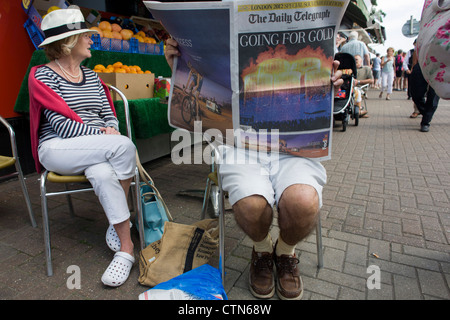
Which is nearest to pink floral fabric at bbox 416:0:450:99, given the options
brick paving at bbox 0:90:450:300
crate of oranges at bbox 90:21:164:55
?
brick paving at bbox 0:90:450:300

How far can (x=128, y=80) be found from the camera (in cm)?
290

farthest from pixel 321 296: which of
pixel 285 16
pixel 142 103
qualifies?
pixel 142 103

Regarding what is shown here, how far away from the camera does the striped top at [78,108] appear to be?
6.06 feet

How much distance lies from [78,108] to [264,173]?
1279mm

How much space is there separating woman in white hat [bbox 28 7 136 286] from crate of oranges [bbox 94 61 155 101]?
740mm

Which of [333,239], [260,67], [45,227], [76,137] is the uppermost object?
[260,67]

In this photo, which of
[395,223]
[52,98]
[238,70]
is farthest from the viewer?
[395,223]

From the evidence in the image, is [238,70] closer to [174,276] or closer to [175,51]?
[175,51]

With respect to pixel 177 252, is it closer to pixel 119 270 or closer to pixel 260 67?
pixel 119 270

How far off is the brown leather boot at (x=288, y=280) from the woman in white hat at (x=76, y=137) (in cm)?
88

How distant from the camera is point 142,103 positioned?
2.95 meters

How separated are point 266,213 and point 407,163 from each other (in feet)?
11.2

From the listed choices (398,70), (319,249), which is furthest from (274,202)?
(398,70)

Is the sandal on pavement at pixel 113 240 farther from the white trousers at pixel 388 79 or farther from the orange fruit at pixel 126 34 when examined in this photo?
the white trousers at pixel 388 79
